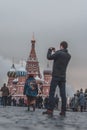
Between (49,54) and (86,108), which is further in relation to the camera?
(86,108)

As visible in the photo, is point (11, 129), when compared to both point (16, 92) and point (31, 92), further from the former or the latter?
point (16, 92)

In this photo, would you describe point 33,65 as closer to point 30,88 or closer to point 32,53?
point 32,53

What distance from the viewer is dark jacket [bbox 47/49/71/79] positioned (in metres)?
11.8

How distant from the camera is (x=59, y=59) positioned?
11.8 m

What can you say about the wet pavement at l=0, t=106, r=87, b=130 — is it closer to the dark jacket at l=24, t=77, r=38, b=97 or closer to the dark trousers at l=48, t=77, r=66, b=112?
the dark trousers at l=48, t=77, r=66, b=112

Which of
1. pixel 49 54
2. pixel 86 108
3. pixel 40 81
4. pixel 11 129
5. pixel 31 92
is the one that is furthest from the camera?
pixel 40 81

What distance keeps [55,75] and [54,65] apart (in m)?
0.22

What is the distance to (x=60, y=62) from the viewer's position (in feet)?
38.8

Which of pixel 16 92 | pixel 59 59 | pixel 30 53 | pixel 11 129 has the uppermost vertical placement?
pixel 30 53

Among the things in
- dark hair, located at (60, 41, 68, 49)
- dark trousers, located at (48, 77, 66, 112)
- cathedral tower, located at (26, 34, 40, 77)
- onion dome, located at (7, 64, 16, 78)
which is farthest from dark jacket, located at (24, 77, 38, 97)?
onion dome, located at (7, 64, 16, 78)

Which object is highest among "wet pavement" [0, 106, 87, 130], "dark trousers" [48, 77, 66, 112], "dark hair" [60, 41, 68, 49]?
"dark hair" [60, 41, 68, 49]

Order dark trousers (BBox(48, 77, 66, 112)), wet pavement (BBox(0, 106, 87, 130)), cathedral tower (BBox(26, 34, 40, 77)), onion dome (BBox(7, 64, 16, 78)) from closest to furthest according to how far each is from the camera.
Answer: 1. wet pavement (BBox(0, 106, 87, 130))
2. dark trousers (BBox(48, 77, 66, 112))
3. cathedral tower (BBox(26, 34, 40, 77))
4. onion dome (BBox(7, 64, 16, 78))

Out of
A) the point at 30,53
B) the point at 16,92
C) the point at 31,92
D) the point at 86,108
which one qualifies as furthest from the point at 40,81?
the point at 31,92

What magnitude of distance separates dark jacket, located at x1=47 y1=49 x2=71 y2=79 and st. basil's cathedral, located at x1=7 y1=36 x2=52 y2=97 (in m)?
142
